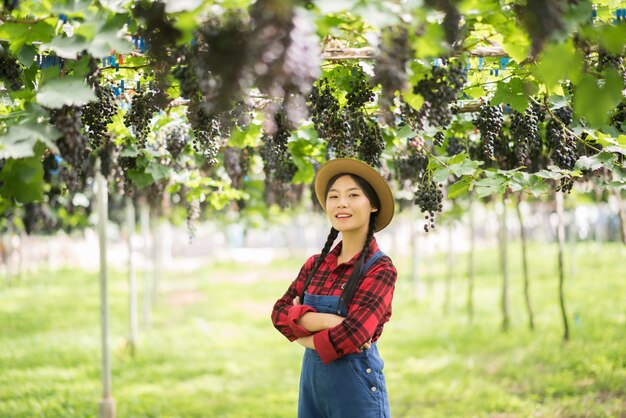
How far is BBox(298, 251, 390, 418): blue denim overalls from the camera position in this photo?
321cm

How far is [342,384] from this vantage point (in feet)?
10.6

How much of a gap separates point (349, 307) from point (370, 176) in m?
0.75

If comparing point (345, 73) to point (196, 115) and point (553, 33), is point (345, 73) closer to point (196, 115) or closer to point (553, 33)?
point (196, 115)

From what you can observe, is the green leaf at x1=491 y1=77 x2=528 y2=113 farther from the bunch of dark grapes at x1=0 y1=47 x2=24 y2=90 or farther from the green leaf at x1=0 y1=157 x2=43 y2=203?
the bunch of dark grapes at x1=0 y1=47 x2=24 y2=90

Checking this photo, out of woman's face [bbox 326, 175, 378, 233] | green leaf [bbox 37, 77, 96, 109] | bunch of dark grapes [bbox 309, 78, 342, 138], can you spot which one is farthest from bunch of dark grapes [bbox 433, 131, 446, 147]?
green leaf [bbox 37, 77, 96, 109]

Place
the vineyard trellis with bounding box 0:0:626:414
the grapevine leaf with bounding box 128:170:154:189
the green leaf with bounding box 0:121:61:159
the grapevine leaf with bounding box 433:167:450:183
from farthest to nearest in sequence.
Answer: the grapevine leaf with bounding box 128:170:154:189 → the grapevine leaf with bounding box 433:167:450:183 → the green leaf with bounding box 0:121:61:159 → the vineyard trellis with bounding box 0:0:626:414

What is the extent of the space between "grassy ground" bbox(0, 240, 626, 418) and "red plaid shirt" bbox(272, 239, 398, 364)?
3.95 metres

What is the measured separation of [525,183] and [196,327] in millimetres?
11274

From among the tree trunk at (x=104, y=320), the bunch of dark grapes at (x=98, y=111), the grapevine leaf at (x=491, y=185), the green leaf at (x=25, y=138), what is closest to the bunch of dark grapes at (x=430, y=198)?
the grapevine leaf at (x=491, y=185)

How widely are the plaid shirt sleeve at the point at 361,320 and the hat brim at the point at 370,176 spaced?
41 centimetres

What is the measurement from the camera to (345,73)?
3537 millimetres

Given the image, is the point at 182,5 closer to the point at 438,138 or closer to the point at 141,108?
the point at 141,108

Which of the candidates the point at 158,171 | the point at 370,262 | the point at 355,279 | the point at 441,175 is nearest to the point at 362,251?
the point at 370,262

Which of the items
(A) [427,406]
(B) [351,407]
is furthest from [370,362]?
(A) [427,406]
